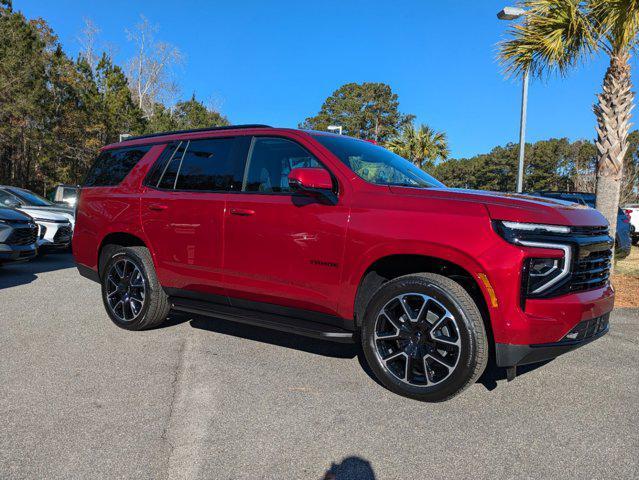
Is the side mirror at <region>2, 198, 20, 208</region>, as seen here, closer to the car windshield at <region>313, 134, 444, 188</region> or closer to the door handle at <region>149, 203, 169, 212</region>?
the door handle at <region>149, 203, 169, 212</region>

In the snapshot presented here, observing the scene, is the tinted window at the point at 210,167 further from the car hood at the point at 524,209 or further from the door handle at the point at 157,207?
the car hood at the point at 524,209

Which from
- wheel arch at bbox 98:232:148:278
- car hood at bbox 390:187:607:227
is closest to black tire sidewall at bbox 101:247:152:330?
wheel arch at bbox 98:232:148:278

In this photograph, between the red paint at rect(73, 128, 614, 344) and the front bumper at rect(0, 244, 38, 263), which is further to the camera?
the front bumper at rect(0, 244, 38, 263)

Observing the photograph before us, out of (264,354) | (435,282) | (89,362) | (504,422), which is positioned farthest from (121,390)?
(504,422)

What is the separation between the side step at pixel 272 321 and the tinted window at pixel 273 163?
1.03 meters

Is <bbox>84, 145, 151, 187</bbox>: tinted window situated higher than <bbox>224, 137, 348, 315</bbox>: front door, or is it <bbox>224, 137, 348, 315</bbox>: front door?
<bbox>84, 145, 151, 187</bbox>: tinted window

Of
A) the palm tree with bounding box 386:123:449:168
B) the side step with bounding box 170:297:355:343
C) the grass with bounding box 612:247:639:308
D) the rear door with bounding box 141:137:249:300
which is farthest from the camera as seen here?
the palm tree with bounding box 386:123:449:168

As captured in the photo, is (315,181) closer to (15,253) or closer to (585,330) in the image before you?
(585,330)

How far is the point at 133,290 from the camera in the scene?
4910mm

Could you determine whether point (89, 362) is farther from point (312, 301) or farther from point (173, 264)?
point (312, 301)

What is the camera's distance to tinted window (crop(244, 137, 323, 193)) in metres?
3.97

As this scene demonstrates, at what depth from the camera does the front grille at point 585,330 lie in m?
3.07

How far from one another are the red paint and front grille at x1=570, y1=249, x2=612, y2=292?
7 centimetres

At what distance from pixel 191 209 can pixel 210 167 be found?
430mm
